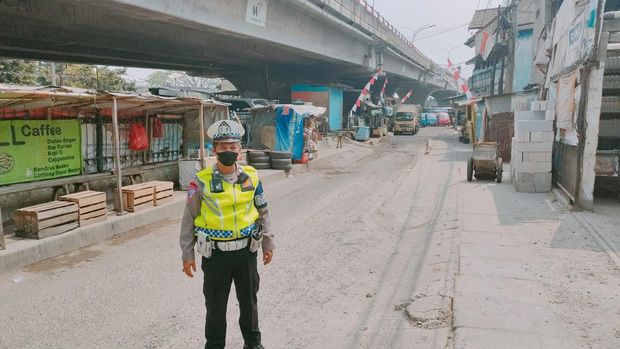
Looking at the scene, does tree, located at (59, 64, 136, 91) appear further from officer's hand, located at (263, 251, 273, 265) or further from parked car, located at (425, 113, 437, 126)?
parked car, located at (425, 113, 437, 126)

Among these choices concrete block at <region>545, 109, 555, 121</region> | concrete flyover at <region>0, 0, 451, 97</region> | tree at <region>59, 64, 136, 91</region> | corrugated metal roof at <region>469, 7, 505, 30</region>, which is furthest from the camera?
corrugated metal roof at <region>469, 7, 505, 30</region>

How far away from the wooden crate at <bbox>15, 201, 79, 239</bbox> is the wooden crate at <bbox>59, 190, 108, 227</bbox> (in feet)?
0.77

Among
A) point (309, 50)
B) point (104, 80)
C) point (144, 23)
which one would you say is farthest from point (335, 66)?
point (104, 80)

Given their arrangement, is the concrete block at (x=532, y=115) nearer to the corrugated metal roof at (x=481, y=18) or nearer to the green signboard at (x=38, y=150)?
the green signboard at (x=38, y=150)

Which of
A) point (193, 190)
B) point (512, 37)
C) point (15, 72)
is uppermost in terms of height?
point (512, 37)

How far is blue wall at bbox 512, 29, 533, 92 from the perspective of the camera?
32.8m

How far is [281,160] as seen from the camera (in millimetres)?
17578

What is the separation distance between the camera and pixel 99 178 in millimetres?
10664

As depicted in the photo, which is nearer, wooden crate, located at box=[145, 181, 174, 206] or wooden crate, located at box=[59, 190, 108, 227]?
wooden crate, located at box=[59, 190, 108, 227]

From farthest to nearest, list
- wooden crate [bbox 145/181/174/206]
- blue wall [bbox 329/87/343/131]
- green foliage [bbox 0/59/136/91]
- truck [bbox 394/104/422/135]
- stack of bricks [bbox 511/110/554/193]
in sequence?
truck [bbox 394/104/422/135] < blue wall [bbox 329/87/343/131] < green foliage [bbox 0/59/136/91] < stack of bricks [bbox 511/110/554/193] < wooden crate [bbox 145/181/174/206]

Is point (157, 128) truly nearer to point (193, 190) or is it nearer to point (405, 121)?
point (193, 190)

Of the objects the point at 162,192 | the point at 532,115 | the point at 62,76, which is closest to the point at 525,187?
the point at 532,115

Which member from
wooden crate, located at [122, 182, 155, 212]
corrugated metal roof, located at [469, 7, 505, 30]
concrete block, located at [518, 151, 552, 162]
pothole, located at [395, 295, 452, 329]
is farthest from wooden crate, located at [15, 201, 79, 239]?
corrugated metal roof, located at [469, 7, 505, 30]

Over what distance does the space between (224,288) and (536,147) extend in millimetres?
10403
